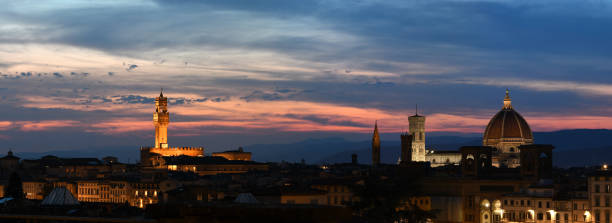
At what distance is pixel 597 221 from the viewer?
2928 inches

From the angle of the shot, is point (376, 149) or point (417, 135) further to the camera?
point (417, 135)

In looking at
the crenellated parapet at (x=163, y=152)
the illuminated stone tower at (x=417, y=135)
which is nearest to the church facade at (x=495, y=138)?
the illuminated stone tower at (x=417, y=135)

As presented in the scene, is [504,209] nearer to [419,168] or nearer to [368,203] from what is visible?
[419,168]

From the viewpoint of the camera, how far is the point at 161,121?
163000 millimetres

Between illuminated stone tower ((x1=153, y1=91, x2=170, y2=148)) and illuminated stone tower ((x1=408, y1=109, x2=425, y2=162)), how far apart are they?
4455 centimetres

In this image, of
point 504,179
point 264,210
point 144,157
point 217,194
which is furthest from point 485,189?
point 264,210

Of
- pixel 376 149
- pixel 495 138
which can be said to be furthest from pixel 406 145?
pixel 495 138

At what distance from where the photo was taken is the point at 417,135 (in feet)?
601

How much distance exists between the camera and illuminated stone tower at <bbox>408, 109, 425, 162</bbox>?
180125 millimetres

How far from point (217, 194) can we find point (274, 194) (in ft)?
34.2

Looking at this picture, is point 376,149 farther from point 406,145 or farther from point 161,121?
point 161,121

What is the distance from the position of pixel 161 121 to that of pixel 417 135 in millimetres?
47884

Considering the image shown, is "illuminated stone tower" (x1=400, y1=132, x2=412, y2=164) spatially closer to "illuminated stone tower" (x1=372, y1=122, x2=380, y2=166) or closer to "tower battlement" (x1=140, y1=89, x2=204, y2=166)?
"illuminated stone tower" (x1=372, y1=122, x2=380, y2=166)

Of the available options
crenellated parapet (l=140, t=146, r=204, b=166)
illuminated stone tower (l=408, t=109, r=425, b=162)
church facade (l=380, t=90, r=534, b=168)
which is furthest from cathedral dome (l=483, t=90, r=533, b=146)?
crenellated parapet (l=140, t=146, r=204, b=166)
